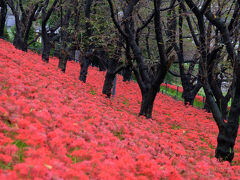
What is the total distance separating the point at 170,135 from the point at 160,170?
4474 mm

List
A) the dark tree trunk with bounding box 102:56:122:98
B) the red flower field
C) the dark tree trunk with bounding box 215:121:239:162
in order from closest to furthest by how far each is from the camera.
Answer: the red flower field → the dark tree trunk with bounding box 215:121:239:162 → the dark tree trunk with bounding box 102:56:122:98

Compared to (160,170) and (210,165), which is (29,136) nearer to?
(160,170)

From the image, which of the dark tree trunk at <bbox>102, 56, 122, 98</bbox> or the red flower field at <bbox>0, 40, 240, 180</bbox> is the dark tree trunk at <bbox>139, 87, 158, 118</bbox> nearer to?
the dark tree trunk at <bbox>102, 56, 122, 98</bbox>

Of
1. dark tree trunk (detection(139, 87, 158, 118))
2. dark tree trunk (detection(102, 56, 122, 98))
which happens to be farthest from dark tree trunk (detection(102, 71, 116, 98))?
dark tree trunk (detection(139, 87, 158, 118))

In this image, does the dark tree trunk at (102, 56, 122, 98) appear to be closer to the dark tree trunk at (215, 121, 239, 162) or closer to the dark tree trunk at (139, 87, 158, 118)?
the dark tree trunk at (139, 87, 158, 118)

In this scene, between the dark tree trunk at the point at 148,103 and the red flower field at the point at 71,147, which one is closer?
the red flower field at the point at 71,147

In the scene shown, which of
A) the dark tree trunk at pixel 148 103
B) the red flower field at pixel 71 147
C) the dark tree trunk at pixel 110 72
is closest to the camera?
the red flower field at pixel 71 147

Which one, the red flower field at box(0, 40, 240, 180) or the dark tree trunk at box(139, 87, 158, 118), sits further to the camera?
the dark tree trunk at box(139, 87, 158, 118)

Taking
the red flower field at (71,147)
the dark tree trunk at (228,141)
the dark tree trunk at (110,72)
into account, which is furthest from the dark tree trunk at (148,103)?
the dark tree trunk at (228,141)

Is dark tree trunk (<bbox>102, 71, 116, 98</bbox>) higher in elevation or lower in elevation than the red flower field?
higher

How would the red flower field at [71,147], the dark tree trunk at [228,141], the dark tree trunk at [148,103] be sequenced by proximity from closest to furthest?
the red flower field at [71,147] < the dark tree trunk at [228,141] < the dark tree trunk at [148,103]

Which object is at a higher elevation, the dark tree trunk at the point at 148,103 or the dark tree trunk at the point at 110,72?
the dark tree trunk at the point at 110,72

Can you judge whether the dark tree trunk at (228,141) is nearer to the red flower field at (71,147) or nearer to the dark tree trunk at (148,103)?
the red flower field at (71,147)

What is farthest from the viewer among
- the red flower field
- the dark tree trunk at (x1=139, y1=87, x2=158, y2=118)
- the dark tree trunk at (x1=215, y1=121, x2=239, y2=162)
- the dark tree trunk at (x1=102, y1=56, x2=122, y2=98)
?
the dark tree trunk at (x1=102, y1=56, x2=122, y2=98)
